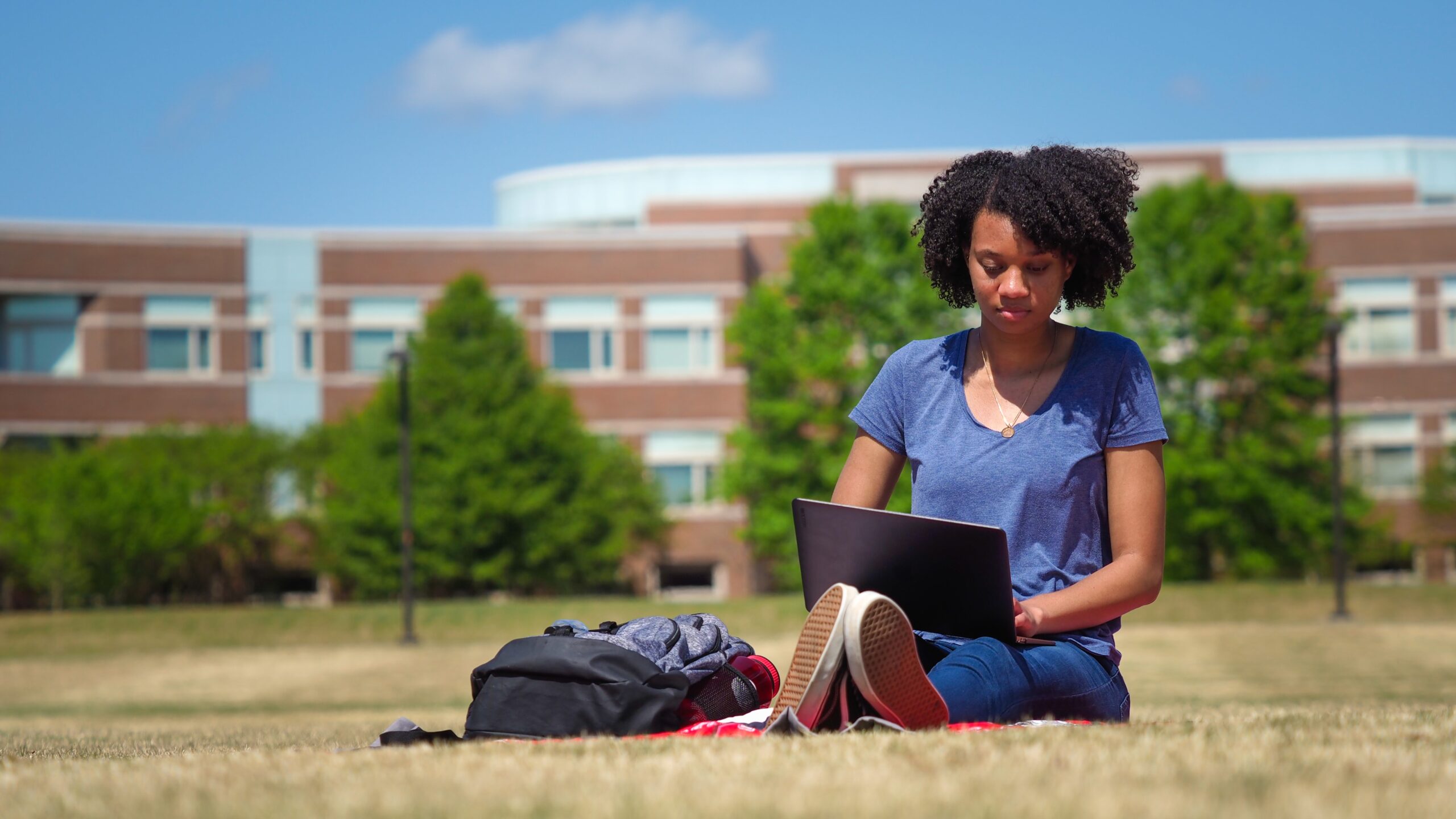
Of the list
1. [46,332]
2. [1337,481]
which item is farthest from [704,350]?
[1337,481]

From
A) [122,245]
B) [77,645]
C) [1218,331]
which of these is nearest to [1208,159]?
[1218,331]

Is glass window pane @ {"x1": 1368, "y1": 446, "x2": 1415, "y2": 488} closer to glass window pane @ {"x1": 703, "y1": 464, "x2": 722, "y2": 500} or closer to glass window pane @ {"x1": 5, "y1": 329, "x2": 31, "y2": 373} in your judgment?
glass window pane @ {"x1": 703, "y1": 464, "x2": 722, "y2": 500}

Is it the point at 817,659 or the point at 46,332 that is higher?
the point at 46,332

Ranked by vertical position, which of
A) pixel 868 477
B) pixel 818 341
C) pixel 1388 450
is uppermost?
pixel 818 341

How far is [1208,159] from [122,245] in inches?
1433

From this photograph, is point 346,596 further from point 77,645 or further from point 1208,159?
point 1208,159

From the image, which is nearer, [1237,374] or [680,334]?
[1237,374]

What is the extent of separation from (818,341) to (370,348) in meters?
14.4

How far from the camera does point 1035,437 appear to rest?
4.09 m

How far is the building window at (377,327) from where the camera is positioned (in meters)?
42.7

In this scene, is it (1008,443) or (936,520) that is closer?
(936,520)

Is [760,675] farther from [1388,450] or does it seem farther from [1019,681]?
[1388,450]

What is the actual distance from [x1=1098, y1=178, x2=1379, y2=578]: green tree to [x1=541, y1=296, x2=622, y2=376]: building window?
14.8m

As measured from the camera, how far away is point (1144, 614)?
2922 cm
